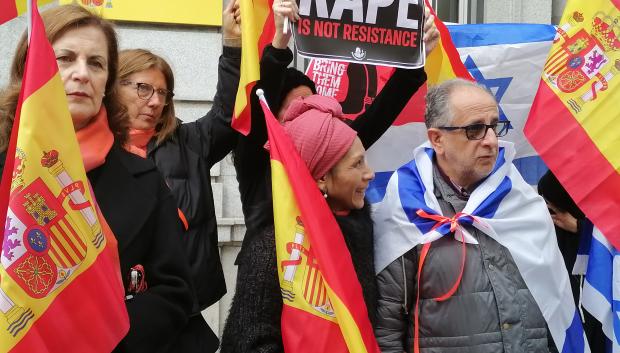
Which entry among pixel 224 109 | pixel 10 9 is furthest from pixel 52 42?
pixel 224 109

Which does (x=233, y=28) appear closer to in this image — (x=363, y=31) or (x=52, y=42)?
(x=363, y=31)

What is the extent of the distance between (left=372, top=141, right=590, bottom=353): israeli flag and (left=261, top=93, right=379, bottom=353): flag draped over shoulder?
35 centimetres

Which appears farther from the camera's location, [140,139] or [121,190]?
[140,139]

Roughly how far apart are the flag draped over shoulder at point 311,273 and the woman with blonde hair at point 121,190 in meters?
0.36

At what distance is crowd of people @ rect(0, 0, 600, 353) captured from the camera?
7.91 ft

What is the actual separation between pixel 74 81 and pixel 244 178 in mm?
1157

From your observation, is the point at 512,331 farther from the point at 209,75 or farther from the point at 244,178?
the point at 209,75

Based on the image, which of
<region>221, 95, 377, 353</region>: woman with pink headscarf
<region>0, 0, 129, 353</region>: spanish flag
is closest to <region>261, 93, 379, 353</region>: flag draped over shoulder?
<region>221, 95, 377, 353</region>: woman with pink headscarf

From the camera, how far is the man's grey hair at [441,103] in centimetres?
317

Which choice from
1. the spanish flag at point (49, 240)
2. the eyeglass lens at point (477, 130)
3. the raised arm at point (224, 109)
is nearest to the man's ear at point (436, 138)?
the eyeglass lens at point (477, 130)

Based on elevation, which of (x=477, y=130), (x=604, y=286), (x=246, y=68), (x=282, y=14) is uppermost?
(x=282, y=14)

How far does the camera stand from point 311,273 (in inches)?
107

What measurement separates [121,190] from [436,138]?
1325 millimetres

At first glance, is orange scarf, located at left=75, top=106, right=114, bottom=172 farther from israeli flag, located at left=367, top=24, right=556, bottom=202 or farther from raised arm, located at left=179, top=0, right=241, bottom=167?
israeli flag, located at left=367, top=24, right=556, bottom=202
